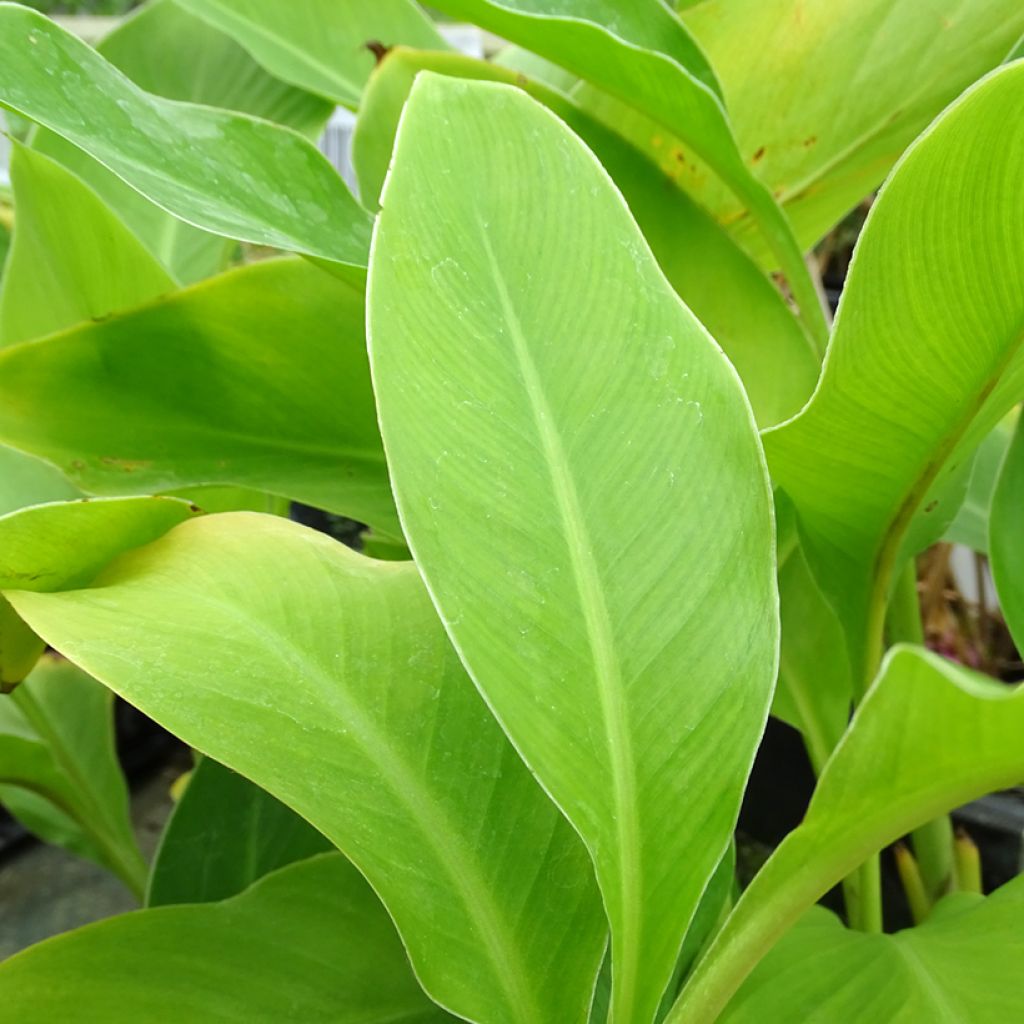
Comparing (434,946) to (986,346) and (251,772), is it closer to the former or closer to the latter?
(251,772)

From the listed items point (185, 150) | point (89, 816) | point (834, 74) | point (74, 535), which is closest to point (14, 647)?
point (74, 535)

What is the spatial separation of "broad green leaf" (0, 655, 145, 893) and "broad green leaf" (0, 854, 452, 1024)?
245 millimetres

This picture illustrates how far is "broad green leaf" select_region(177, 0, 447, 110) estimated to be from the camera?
52 cm

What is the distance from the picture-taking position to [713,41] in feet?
1.59

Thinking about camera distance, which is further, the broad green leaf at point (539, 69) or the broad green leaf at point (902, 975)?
the broad green leaf at point (539, 69)

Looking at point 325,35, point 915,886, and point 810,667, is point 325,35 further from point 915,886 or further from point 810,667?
point 915,886

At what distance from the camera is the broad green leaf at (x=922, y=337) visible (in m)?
0.25

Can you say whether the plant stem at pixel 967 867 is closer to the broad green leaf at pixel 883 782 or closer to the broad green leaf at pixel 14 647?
the broad green leaf at pixel 883 782

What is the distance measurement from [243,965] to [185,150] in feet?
0.89

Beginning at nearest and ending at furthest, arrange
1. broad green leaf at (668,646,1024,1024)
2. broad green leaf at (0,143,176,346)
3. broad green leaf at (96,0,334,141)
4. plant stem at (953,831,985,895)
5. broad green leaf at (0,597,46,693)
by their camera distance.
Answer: broad green leaf at (668,646,1024,1024)
broad green leaf at (0,597,46,693)
broad green leaf at (0,143,176,346)
plant stem at (953,831,985,895)
broad green leaf at (96,0,334,141)

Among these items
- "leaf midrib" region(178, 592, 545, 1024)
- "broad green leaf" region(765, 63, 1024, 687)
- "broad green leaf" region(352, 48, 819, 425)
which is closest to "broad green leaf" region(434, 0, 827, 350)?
"broad green leaf" region(352, 48, 819, 425)

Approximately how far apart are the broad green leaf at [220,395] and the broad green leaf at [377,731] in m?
0.10

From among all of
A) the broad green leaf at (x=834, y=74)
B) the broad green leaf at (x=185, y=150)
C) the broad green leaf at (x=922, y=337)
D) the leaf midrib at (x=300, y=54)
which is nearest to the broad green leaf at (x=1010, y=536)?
the broad green leaf at (x=922, y=337)

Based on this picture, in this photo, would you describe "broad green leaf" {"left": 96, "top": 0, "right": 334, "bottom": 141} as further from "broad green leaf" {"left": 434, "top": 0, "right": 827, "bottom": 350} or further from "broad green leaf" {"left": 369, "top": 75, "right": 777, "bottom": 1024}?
"broad green leaf" {"left": 369, "top": 75, "right": 777, "bottom": 1024}
